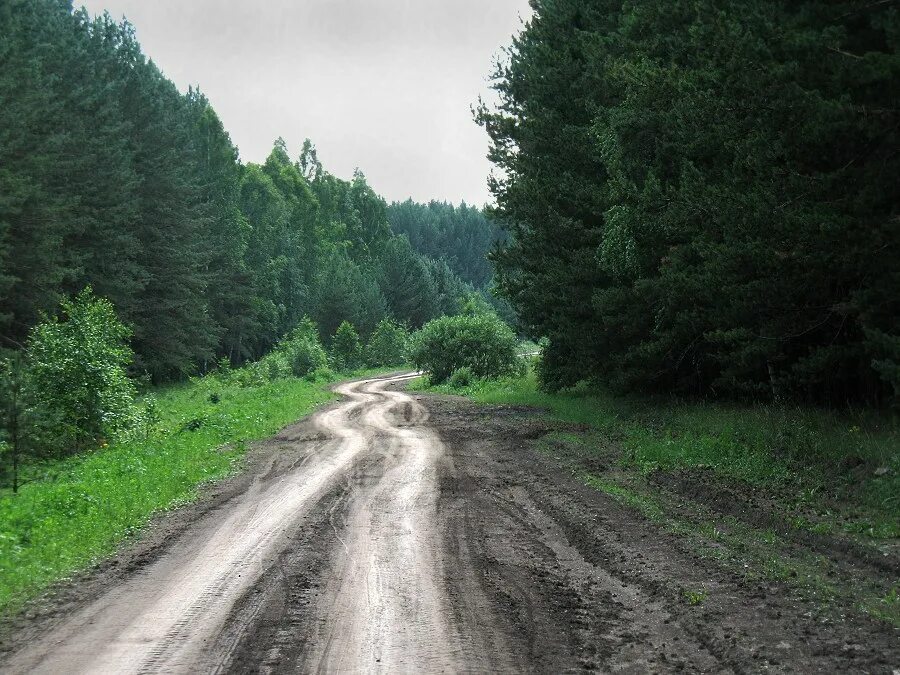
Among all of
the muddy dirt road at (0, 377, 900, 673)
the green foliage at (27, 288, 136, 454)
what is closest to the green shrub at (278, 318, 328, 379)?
the green foliage at (27, 288, 136, 454)

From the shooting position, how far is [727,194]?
40.1 ft

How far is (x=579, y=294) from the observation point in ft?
73.5

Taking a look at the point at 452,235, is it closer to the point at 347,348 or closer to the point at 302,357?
the point at 347,348

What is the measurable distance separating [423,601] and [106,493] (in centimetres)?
764

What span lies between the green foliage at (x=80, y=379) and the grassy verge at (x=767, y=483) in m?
12.7

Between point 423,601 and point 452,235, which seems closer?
point 423,601

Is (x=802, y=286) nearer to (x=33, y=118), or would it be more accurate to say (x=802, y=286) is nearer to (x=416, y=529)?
(x=416, y=529)

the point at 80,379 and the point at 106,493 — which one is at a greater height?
the point at 80,379

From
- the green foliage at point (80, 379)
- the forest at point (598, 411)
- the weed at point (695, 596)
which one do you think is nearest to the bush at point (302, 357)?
the forest at point (598, 411)

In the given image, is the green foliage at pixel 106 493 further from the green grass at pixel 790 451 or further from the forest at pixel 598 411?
the green grass at pixel 790 451

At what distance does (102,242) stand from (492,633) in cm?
3681

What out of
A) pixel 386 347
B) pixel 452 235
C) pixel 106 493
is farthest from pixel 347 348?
pixel 452 235

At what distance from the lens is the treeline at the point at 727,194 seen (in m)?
10.1

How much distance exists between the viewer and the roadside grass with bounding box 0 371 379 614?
880 cm
